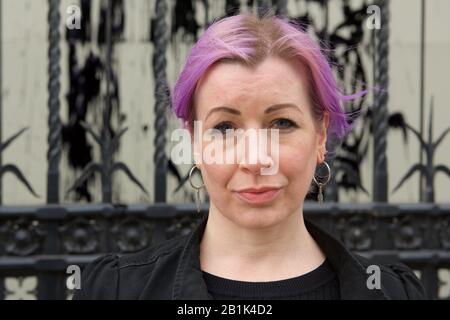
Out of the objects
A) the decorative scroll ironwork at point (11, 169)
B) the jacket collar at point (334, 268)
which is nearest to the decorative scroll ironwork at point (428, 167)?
the decorative scroll ironwork at point (11, 169)

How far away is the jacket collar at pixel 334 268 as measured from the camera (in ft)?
5.33

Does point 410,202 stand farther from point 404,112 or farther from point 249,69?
point 249,69

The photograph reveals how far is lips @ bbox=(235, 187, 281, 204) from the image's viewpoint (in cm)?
153

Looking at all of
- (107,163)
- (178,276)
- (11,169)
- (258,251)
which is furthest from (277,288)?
(11,169)

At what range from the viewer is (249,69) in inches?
60.9

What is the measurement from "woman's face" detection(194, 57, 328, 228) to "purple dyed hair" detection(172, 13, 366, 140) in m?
0.02

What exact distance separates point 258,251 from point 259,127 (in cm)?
32

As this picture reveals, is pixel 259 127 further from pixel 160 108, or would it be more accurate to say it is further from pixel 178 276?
pixel 160 108

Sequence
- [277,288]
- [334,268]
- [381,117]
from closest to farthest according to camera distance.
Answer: [277,288]
[334,268]
[381,117]

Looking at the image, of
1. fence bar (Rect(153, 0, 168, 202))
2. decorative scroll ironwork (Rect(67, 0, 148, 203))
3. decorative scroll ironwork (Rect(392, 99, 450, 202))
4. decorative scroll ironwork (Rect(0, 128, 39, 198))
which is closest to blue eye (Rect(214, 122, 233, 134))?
fence bar (Rect(153, 0, 168, 202))

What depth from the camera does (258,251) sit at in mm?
1648

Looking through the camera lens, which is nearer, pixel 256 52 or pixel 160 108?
pixel 256 52

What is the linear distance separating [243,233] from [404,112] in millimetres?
2808

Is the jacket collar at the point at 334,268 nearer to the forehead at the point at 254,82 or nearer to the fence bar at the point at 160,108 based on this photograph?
the forehead at the point at 254,82
